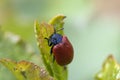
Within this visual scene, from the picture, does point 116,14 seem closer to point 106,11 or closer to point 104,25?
point 106,11

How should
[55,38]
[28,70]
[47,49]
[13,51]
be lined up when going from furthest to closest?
[13,51] < [55,38] < [47,49] < [28,70]

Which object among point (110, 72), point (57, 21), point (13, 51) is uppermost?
point (57, 21)

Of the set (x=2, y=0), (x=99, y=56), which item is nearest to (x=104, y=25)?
(x=99, y=56)

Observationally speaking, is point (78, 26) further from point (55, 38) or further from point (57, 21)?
point (57, 21)

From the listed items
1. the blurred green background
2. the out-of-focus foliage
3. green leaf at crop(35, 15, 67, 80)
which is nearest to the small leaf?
green leaf at crop(35, 15, 67, 80)

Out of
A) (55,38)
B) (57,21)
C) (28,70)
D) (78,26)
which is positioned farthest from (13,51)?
(78,26)

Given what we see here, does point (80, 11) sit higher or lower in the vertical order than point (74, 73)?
higher

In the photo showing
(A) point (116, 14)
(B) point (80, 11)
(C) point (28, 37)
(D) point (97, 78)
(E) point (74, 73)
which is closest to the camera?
(D) point (97, 78)
